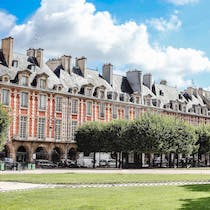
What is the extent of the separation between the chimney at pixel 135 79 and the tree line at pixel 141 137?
17.1 meters

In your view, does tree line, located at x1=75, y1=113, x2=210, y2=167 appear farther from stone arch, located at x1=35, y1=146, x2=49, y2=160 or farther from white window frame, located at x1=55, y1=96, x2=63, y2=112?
stone arch, located at x1=35, y1=146, x2=49, y2=160

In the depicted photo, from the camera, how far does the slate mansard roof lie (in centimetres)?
5855

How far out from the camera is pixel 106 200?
16359 mm

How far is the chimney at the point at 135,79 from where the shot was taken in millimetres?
75194

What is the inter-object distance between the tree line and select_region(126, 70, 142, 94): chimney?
1714 cm

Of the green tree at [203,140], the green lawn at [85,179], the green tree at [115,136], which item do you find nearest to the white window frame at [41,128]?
the green tree at [115,136]

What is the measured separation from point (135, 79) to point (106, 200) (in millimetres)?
60800

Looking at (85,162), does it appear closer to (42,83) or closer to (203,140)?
(42,83)

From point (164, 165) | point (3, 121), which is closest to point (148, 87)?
point (164, 165)

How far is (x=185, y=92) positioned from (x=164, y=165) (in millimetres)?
31079

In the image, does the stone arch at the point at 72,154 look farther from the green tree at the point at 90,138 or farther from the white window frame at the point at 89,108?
the white window frame at the point at 89,108

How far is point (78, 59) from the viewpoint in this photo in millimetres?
68938

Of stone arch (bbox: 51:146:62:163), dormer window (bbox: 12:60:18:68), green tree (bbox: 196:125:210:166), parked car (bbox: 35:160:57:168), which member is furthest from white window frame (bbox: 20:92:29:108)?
green tree (bbox: 196:125:210:166)

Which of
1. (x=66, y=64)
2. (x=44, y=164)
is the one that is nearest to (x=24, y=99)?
(x=44, y=164)
